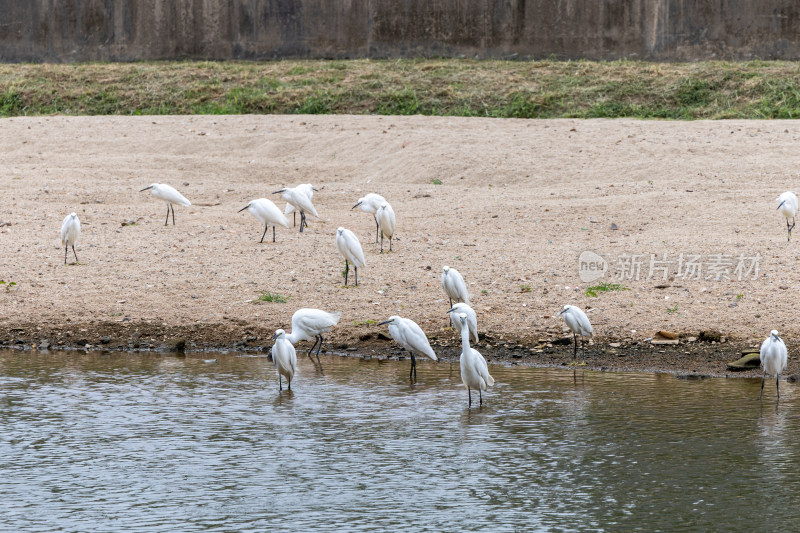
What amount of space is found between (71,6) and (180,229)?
1020 centimetres

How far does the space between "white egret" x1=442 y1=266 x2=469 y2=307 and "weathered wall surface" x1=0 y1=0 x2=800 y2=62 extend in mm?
11557

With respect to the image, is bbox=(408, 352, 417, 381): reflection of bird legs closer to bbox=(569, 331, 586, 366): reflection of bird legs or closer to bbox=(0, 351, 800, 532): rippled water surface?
bbox=(0, 351, 800, 532): rippled water surface

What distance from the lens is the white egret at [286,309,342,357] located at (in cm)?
797

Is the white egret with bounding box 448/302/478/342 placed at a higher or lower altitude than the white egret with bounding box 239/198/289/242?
lower

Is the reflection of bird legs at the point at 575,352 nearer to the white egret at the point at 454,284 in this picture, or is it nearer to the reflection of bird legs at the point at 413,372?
the white egret at the point at 454,284

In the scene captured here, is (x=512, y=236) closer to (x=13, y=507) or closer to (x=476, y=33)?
(x=13, y=507)

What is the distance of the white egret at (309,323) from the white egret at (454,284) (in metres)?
0.97

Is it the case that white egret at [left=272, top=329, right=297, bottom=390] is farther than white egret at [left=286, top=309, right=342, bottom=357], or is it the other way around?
white egret at [left=286, top=309, right=342, bottom=357]

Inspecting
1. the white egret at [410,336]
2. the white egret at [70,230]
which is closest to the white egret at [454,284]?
the white egret at [410,336]

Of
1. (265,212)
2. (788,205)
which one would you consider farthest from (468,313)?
(788,205)

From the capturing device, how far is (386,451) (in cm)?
582

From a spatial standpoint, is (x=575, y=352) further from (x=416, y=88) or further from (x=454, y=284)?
(x=416, y=88)

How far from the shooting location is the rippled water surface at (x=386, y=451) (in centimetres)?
491

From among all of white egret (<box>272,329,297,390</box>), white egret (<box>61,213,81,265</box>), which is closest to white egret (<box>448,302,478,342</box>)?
white egret (<box>272,329,297,390</box>)
